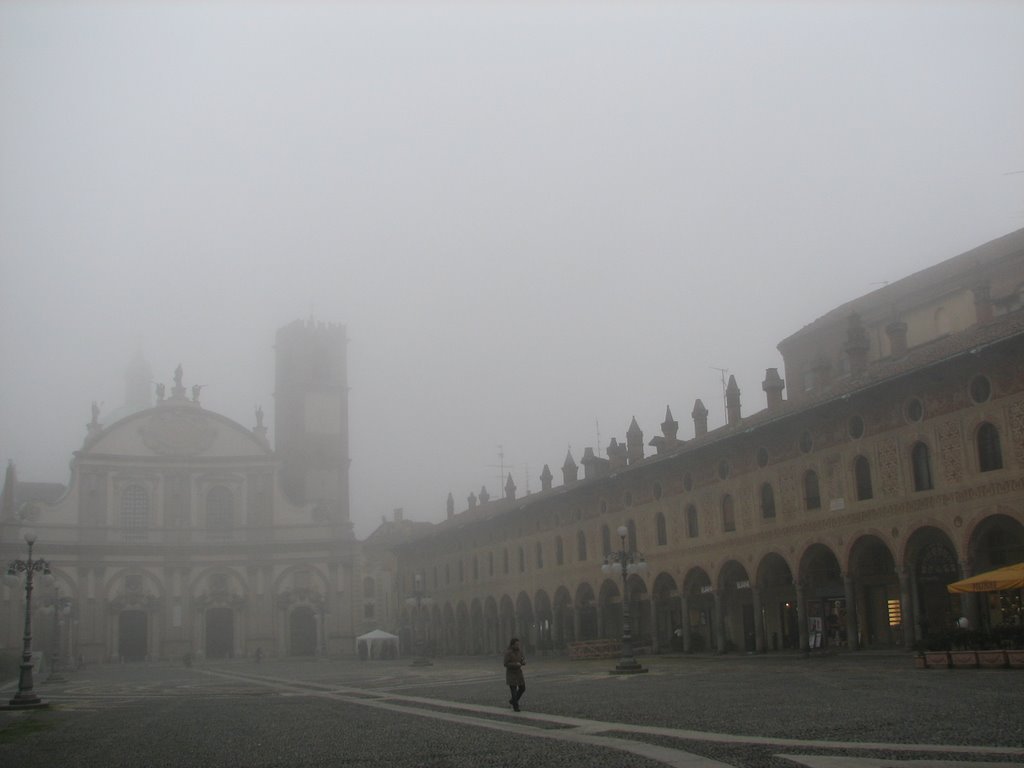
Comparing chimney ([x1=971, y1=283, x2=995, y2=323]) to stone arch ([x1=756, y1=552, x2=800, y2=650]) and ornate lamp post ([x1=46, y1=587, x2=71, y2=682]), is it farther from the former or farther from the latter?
ornate lamp post ([x1=46, y1=587, x2=71, y2=682])

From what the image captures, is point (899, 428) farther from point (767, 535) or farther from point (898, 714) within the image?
point (898, 714)

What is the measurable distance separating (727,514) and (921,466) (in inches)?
385

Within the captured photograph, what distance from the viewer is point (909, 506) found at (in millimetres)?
30125

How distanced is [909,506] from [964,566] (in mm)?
2647

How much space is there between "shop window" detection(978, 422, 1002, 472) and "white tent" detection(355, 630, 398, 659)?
138 feet

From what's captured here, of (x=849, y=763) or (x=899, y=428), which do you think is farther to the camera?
(x=899, y=428)

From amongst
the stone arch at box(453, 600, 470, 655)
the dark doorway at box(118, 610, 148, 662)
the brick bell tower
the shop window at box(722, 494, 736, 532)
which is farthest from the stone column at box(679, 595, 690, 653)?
the dark doorway at box(118, 610, 148, 662)

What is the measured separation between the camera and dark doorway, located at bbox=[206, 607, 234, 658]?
236ft

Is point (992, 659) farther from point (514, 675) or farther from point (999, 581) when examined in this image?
point (514, 675)

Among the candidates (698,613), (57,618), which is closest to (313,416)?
(57,618)

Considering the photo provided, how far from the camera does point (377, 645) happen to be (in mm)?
63438

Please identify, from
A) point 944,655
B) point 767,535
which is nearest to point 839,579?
point 767,535

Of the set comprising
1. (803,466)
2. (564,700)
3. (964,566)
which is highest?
(803,466)

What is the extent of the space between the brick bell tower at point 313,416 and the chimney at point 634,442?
34.0 m
